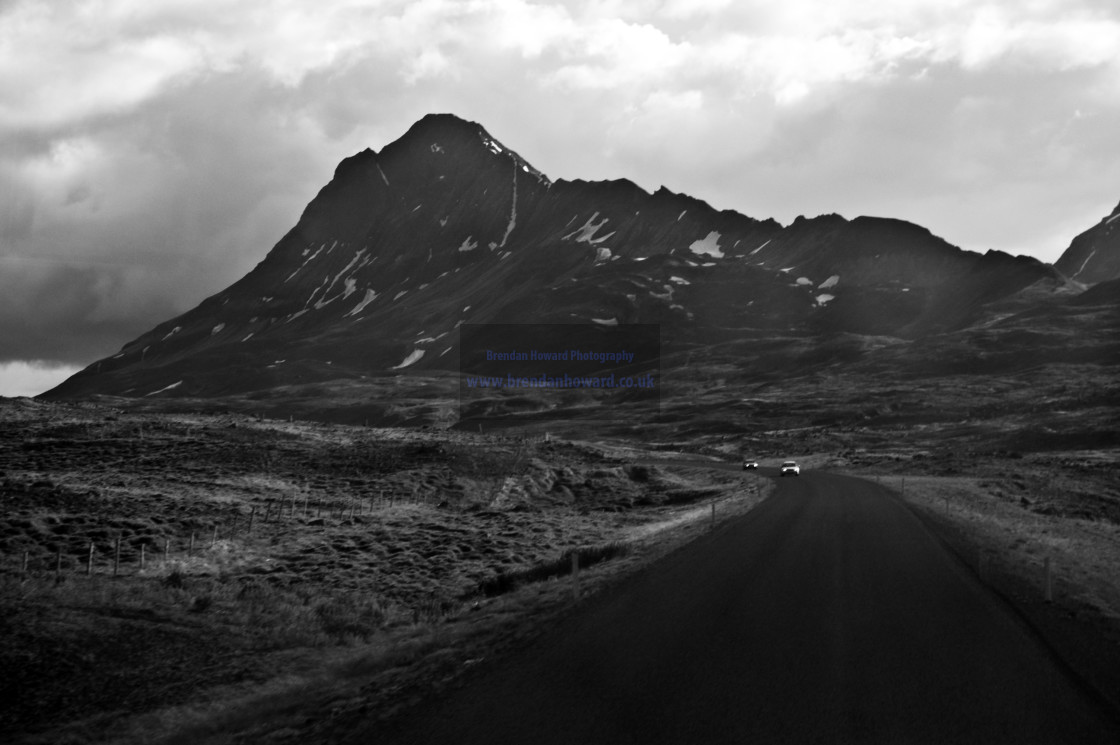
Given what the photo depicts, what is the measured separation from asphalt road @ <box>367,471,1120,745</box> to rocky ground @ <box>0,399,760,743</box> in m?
1.47

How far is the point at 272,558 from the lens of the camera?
30172 mm

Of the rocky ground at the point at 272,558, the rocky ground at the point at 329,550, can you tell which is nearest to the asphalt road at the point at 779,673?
the rocky ground at the point at 329,550

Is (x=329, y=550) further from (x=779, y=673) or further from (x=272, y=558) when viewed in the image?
(x=779, y=673)

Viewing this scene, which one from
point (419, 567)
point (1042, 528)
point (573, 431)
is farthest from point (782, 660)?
point (573, 431)

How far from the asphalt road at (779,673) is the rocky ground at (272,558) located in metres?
1.47

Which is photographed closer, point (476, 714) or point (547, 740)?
point (547, 740)

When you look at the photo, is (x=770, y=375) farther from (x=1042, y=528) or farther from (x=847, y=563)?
(x=847, y=563)

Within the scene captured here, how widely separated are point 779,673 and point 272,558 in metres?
23.4

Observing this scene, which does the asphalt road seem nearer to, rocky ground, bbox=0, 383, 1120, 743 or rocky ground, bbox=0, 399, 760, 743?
rocky ground, bbox=0, 383, 1120, 743

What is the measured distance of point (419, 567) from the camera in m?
29.9

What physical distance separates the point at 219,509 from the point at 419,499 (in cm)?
1250

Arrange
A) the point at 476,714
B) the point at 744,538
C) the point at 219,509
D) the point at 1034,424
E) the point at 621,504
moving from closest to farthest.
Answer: the point at 476,714, the point at 744,538, the point at 219,509, the point at 621,504, the point at 1034,424

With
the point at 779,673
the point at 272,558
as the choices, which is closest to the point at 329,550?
the point at 272,558

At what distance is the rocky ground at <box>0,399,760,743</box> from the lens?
1297 centimetres
